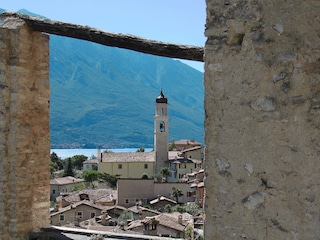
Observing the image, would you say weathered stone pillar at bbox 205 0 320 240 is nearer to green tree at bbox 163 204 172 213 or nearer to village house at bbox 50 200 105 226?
village house at bbox 50 200 105 226

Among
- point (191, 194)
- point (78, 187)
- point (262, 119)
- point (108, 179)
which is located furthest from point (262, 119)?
point (108, 179)

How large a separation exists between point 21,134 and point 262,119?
346 centimetres

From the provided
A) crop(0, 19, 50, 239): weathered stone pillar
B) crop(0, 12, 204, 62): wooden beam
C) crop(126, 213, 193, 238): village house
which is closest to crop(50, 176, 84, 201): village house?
crop(126, 213, 193, 238): village house

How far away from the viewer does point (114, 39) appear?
202 inches

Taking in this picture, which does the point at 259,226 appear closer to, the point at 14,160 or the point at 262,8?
the point at 262,8

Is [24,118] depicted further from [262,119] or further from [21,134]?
[262,119]

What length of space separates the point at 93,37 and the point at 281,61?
305 centimetres

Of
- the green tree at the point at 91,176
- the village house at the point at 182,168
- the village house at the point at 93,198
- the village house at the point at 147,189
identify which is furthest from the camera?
the village house at the point at 182,168

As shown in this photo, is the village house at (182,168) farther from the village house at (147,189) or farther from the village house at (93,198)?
the village house at (93,198)

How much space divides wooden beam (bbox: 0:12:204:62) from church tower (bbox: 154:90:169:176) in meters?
56.1

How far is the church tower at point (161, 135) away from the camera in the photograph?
2476 inches

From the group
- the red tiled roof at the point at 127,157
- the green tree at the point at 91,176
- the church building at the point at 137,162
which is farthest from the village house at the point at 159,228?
the red tiled roof at the point at 127,157

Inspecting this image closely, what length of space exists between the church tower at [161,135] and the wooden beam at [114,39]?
56.1m

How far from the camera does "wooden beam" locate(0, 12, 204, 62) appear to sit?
4.68 metres
